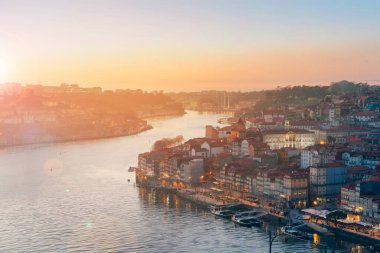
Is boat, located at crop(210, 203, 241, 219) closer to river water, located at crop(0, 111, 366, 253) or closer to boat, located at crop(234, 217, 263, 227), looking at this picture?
river water, located at crop(0, 111, 366, 253)

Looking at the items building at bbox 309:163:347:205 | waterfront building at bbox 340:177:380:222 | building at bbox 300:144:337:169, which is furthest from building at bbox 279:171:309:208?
building at bbox 300:144:337:169

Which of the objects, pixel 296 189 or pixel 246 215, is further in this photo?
pixel 296 189

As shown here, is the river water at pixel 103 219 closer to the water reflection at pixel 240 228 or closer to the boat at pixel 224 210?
the water reflection at pixel 240 228

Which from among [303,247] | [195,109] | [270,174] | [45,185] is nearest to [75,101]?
[195,109]

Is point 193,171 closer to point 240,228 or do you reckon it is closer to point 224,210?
point 224,210

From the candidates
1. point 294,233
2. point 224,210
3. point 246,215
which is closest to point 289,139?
point 224,210

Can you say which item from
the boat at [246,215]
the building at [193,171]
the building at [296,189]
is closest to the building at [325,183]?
the building at [296,189]
